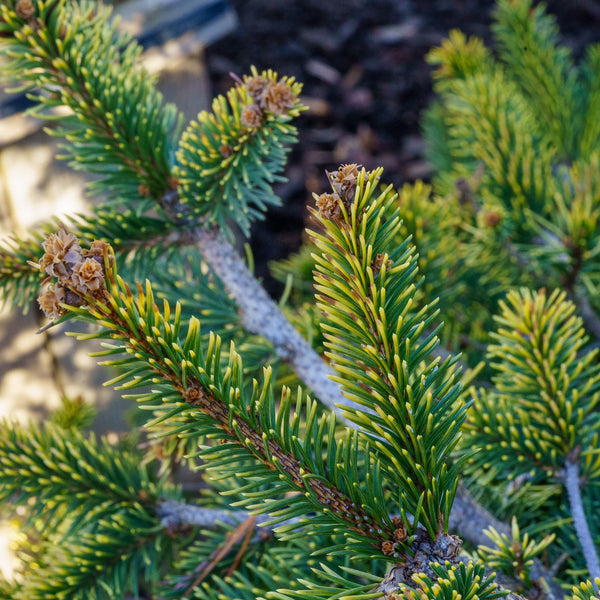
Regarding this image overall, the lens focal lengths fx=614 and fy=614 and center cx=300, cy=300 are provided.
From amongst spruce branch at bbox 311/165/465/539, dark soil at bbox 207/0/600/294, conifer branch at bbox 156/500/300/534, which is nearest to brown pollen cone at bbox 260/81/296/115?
spruce branch at bbox 311/165/465/539

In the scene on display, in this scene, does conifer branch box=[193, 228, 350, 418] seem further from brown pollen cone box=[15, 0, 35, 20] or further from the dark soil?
the dark soil

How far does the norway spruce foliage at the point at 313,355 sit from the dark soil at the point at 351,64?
1401mm

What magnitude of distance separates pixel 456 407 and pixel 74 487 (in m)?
0.54

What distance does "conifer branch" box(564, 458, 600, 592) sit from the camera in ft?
2.07

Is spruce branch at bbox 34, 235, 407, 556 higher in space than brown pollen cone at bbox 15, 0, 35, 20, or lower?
lower

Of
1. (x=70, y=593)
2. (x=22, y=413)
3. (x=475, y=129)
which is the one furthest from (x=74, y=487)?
(x=475, y=129)

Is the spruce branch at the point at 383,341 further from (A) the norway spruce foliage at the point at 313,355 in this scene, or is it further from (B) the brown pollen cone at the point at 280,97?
(B) the brown pollen cone at the point at 280,97

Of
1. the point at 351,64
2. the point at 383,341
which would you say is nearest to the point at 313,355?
the point at 383,341

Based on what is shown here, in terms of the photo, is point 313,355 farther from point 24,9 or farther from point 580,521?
point 24,9

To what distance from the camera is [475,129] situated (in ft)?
3.96

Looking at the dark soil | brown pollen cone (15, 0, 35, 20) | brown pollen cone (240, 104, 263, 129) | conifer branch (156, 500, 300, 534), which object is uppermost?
the dark soil

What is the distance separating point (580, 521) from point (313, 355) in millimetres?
351

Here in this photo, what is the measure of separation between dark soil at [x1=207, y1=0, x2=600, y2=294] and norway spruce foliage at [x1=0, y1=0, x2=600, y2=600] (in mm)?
1401

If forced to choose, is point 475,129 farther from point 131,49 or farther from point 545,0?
point 545,0
